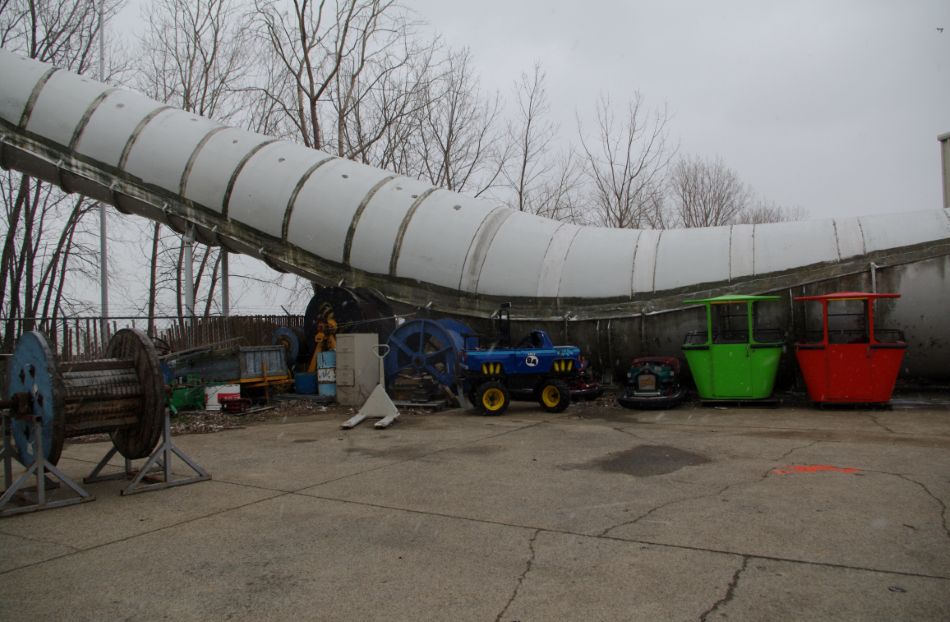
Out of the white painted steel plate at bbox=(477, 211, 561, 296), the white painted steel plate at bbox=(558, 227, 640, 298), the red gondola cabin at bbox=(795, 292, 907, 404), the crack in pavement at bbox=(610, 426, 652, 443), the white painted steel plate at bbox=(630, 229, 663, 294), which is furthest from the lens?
the white painted steel plate at bbox=(477, 211, 561, 296)

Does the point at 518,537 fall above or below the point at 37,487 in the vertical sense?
below

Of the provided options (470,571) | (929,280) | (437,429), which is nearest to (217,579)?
(470,571)

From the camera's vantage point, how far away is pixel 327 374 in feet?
43.4

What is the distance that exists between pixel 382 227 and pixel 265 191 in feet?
9.25

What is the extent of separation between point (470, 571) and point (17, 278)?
22.9 m

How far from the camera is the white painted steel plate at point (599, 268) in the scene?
12.6m

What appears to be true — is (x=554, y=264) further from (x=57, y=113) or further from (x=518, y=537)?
(x=57, y=113)

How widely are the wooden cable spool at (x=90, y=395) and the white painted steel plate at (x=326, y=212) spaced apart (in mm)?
7968

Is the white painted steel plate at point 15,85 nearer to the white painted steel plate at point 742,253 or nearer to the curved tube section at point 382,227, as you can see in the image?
the curved tube section at point 382,227

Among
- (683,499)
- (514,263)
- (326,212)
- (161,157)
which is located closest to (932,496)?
(683,499)

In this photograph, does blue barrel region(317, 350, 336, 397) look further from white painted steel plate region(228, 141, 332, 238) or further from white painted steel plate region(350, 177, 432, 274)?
white painted steel plate region(228, 141, 332, 238)

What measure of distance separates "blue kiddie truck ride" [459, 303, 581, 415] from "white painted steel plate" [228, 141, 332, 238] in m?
6.01

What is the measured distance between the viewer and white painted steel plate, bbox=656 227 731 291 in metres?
12.0

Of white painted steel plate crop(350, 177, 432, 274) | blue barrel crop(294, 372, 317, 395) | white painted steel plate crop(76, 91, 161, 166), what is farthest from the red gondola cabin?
white painted steel plate crop(76, 91, 161, 166)
